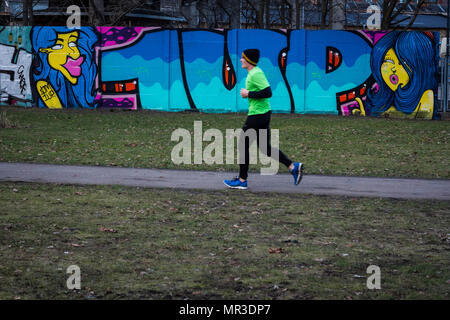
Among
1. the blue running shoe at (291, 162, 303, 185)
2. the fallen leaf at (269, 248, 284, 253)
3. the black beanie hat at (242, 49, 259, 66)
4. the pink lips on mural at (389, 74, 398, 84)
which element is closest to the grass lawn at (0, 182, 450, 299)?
the fallen leaf at (269, 248, 284, 253)

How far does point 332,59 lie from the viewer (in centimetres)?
2130

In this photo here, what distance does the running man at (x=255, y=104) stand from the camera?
8.87 meters

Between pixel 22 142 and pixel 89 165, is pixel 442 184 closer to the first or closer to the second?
pixel 89 165

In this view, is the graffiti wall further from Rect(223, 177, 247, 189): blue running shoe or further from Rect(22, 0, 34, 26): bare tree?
Rect(223, 177, 247, 189): blue running shoe

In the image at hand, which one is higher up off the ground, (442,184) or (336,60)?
(336,60)

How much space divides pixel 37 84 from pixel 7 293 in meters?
18.5

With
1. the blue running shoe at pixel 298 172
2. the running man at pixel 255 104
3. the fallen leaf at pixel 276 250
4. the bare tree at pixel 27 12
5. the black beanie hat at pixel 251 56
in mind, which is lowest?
the fallen leaf at pixel 276 250

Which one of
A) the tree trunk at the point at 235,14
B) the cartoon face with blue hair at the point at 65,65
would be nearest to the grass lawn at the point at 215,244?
the cartoon face with blue hair at the point at 65,65

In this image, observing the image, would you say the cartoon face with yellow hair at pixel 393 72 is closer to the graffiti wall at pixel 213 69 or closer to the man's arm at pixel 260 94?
the graffiti wall at pixel 213 69

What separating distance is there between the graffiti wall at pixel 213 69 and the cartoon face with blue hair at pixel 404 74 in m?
0.03

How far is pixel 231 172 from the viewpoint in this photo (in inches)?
422

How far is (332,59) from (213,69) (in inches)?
148
